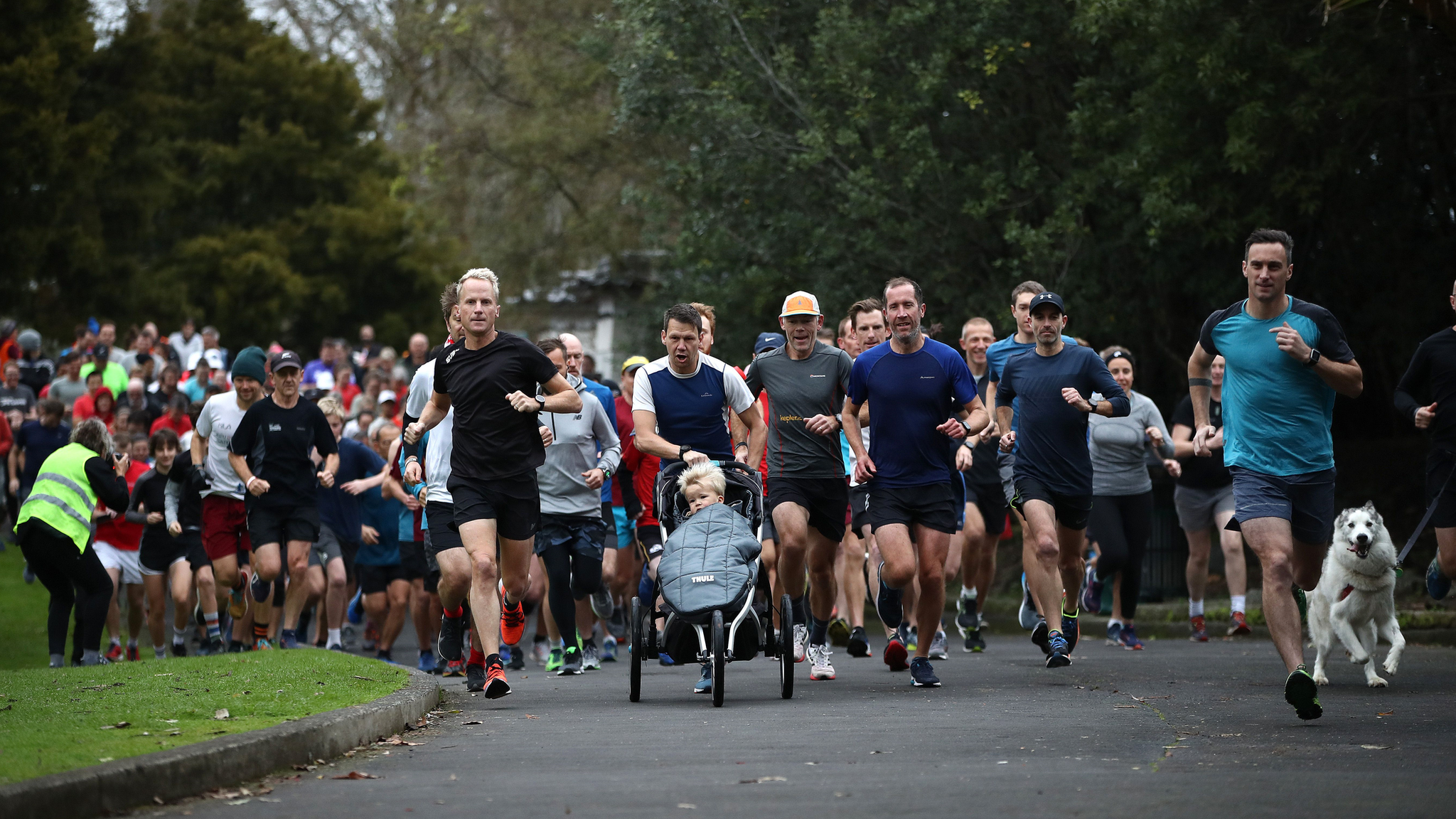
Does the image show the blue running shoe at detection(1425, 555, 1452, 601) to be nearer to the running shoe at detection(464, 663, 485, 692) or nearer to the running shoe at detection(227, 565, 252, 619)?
the running shoe at detection(464, 663, 485, 692)

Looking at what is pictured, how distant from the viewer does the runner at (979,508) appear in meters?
14.1

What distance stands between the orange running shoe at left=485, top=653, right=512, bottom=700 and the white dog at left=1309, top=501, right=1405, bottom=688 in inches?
197

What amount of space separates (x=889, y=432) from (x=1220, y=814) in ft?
16.8

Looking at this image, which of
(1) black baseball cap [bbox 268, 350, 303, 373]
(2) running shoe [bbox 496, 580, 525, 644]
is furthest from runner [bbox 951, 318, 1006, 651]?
(1) black baseball cap [bbox 268, 350, 303, 373]

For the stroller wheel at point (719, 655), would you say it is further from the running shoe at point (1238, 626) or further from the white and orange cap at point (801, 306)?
the running shoe at point (1238, 626)

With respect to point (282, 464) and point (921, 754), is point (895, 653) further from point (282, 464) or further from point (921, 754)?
point (282, 464)

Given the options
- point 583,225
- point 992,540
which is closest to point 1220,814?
point 992,540

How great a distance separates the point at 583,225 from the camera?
36.3 m

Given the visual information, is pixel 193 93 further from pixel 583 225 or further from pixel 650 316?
pixel 650 316

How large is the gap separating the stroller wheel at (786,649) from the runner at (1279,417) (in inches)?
100

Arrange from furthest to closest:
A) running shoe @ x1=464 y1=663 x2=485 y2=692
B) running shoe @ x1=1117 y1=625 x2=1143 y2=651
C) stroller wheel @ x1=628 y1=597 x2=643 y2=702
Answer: running shoe @ x1=1117 y1=625 x2=1143 y2=651 → running shoe @ x1=464 y1=663 x2=485 y2=692 → stroller wheel @ x1=628 y1=597 x2=643 y2=702

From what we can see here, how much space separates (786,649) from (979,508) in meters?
4.48

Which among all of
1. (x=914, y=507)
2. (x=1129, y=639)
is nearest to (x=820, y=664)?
(x=914, y=507)

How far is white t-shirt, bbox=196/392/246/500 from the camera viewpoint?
1434 centimetres
